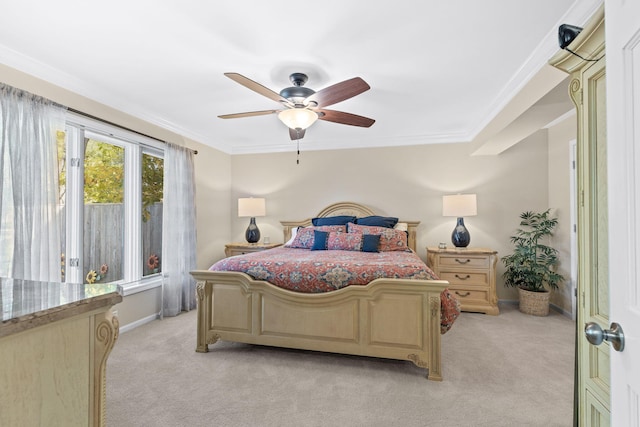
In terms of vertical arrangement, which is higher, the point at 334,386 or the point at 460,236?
the point at 460,236

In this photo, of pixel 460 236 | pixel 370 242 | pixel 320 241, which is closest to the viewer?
pixel 370 242

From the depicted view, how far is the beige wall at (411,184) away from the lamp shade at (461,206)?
0.45 m

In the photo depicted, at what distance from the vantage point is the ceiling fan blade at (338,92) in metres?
2.22

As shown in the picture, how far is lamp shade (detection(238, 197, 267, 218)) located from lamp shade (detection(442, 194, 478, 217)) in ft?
9.06

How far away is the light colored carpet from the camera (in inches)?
72.0

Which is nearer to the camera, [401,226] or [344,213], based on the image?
[401,226]

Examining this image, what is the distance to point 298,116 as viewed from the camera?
2615mm

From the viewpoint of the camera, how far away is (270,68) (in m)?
2.52

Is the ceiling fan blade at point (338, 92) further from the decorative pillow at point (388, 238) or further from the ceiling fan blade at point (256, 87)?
the decorative pillow at point (388, 238)

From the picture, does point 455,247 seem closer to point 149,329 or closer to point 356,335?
point 356,335

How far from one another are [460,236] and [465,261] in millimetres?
374

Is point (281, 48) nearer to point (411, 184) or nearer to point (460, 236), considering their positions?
point (411, 184)

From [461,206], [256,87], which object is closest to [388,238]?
[461,206]

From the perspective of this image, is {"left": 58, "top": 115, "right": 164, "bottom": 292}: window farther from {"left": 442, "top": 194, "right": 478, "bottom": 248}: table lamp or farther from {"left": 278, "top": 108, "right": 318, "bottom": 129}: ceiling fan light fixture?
{"left": 442, "top": 194, "right": 478, "bottom": 248}: table lamp
